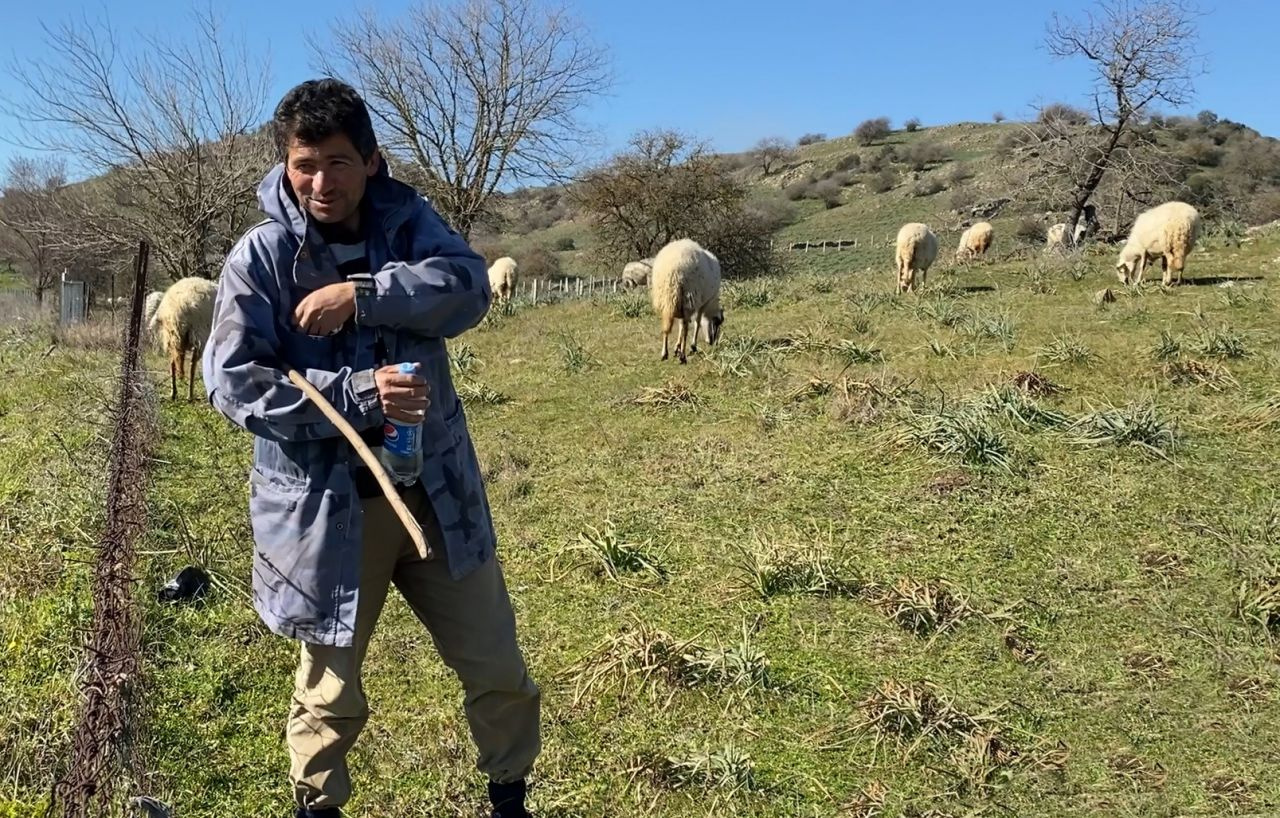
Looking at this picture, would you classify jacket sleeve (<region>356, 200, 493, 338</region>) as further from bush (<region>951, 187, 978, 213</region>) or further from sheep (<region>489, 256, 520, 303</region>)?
bush (<region>951, 187, 978, 213</region>)

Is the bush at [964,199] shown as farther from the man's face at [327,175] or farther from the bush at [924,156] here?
the man's face at [327,175]

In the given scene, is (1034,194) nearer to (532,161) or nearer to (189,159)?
(532,161)

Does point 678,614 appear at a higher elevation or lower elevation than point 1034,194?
lower

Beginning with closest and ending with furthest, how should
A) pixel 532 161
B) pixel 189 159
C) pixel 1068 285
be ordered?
pixel 1068 285
pixel 189 159
pixel 532 161

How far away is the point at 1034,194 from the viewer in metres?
19.7

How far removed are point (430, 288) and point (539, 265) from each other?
34.0 m

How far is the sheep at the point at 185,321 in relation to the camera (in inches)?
347

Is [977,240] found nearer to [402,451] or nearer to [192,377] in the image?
[192,377]

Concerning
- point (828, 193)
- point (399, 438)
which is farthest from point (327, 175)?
point (828, 193)

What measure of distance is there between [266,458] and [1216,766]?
3.36m

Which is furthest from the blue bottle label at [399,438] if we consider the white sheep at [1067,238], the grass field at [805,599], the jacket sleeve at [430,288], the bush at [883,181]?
the bush at [883,181]

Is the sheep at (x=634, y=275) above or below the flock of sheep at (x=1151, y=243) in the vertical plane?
below

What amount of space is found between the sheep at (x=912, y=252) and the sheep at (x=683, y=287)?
5.02 m

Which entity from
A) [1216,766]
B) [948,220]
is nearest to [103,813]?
[1216,766]
